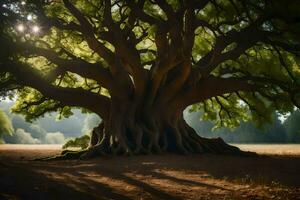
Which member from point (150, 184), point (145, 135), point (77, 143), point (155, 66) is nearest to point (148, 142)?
point (145, 135)

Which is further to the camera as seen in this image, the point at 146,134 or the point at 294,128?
the point at 294,128

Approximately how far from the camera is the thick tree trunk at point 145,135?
18192mm

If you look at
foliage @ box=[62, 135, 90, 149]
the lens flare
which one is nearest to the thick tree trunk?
foliage @ box=[62, 135, 90, 149]

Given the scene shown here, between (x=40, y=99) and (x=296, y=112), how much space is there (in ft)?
153

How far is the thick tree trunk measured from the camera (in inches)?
716

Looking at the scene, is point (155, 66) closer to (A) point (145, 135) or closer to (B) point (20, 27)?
(A) point (145, 135)

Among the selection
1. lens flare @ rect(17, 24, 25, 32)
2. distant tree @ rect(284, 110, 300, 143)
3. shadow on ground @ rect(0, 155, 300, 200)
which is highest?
distant tree @ rect(284, 110, 300, 143)

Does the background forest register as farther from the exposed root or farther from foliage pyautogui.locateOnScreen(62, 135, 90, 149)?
the exposed root

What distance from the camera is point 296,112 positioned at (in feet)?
201

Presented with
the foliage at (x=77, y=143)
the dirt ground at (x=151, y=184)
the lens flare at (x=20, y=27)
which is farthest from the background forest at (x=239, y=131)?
the lens flare at (x=20, y=27)

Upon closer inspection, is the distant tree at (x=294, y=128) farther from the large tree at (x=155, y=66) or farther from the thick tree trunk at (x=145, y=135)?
the thick tree trunk at (x=145, y=135)

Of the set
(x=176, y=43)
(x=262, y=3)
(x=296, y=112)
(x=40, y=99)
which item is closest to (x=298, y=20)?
(x=262, y=3)

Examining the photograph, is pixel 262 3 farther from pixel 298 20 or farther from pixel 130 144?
pixel 130 144

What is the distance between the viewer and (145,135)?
770 inches
